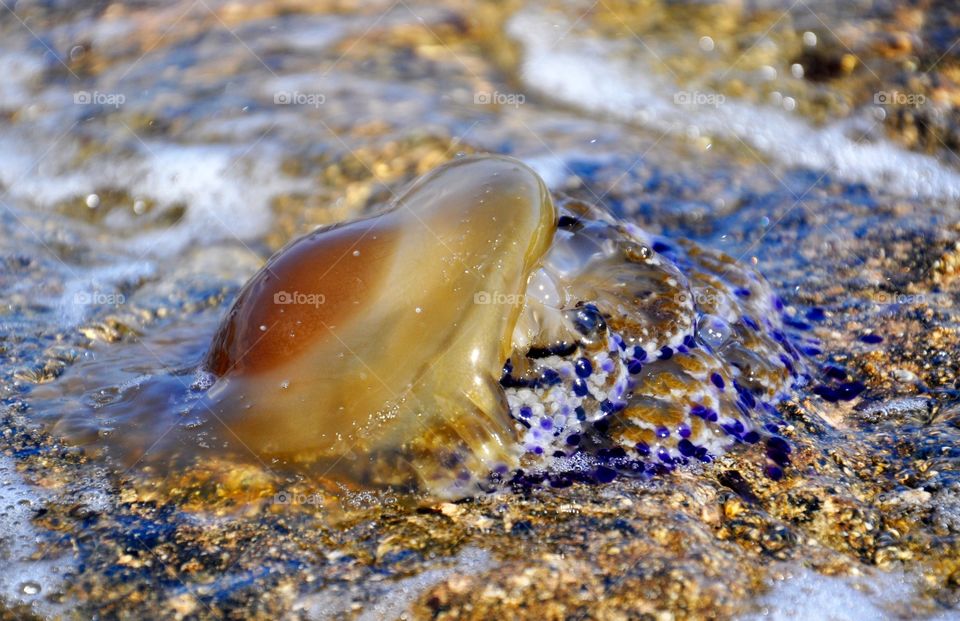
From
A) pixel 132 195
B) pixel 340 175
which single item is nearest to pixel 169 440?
pixel 340 175

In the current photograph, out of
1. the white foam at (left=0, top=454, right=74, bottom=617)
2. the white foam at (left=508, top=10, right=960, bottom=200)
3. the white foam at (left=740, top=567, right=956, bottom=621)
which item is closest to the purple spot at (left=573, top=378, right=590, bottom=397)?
the white foam at (left=740, top=567, right=956, bottom=621)

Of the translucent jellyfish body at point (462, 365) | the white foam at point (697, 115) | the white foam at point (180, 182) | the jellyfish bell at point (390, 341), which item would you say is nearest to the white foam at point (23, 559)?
the translucent jellyfish body at point (462, 365)

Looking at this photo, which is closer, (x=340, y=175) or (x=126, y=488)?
(x=126, y=488)

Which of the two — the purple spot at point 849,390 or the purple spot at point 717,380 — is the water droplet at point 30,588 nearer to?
the purple spot at point 717,380

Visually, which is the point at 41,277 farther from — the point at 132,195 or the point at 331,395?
the point at 331,395

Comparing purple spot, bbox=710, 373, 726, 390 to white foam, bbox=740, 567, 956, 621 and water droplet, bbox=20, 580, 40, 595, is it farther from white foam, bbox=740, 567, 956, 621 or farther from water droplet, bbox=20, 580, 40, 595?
water droplet, bbox=20, 580, 40, 595

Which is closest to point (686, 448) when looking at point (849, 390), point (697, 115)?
point (849, 390)

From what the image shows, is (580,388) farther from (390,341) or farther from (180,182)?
(180,182)
